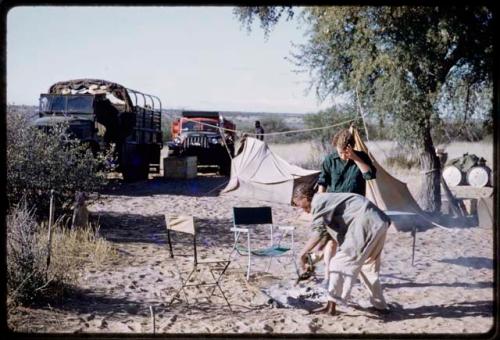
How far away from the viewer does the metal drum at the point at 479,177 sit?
658 inches

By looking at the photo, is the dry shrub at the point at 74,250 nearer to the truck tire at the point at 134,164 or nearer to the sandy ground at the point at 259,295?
the sandy ground at the point at 259,295

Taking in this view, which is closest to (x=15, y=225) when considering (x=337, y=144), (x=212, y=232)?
(x=337, y=144)

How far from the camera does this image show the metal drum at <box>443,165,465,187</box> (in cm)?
1720

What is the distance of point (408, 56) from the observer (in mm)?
10492

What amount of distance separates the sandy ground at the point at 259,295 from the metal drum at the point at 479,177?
6502mm

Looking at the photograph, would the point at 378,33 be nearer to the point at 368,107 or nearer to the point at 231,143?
the point at 368,107

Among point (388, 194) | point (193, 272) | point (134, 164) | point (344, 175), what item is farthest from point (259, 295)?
point (134, 164)

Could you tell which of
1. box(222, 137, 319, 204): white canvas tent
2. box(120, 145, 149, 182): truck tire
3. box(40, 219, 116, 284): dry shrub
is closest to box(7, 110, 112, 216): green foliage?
box(40, 219, 116, 284): dry shrub

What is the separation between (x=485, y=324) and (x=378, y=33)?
603 cm

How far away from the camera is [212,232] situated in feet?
33.6

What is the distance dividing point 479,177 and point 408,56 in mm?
7320

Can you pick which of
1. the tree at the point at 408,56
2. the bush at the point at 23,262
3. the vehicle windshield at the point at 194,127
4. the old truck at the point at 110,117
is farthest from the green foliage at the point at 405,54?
the vehicle windshield at the point at 194,127

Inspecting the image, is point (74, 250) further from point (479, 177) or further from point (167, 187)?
point (479, 177)

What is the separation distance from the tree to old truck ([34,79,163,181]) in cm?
389
